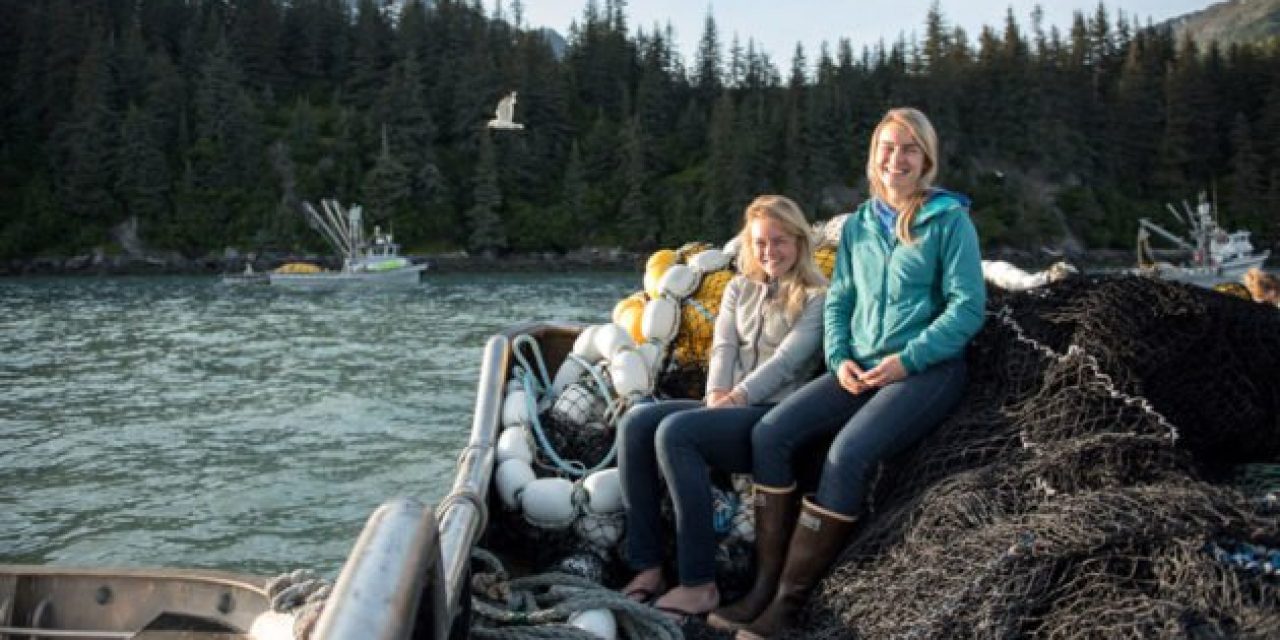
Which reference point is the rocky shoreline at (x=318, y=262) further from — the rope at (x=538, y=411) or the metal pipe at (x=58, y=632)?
the metal pipe at (x=58, y=632)

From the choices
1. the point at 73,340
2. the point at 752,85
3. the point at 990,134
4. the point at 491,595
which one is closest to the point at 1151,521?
the point at 491,595

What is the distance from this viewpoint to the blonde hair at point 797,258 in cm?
383

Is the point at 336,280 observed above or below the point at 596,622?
below

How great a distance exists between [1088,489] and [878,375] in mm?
748

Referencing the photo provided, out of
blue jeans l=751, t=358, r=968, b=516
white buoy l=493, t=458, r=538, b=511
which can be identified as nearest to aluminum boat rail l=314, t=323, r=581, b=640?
white buoy l=493, t=458, r=538, b=511

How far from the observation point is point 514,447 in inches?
175

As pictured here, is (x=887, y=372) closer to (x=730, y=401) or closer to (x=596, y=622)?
(x=730, y=401)

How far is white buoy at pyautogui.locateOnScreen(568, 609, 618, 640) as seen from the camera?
3.02m

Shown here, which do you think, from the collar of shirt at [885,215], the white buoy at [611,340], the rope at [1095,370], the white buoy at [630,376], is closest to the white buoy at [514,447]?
the white buoy at [630,376]

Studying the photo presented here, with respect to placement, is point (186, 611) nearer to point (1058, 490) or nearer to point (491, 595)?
point (491, 595)

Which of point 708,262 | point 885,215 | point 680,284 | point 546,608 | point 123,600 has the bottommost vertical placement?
point 546,608

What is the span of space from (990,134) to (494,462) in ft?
345

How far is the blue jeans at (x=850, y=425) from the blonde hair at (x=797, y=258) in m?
0.48

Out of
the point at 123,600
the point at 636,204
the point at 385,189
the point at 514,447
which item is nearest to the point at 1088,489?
the point at 514,447
